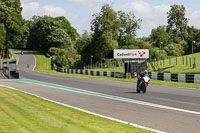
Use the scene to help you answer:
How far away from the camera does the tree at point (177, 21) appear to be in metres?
128

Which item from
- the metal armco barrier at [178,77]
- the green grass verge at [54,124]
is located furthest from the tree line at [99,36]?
the green grass verge at [54,124]

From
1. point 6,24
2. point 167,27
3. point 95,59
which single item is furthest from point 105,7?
point 167,27

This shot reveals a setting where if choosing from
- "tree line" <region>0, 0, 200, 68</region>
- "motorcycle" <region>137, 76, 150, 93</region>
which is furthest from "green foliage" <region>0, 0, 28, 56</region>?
"motorcycle" <region>137, 76, 150, 93</region>

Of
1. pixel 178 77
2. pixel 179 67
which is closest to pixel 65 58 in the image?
pixel 179 67

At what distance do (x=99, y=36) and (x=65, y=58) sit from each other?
12.7 meters

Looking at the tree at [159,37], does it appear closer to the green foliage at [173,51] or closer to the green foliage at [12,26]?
the green foliage at [173,51]

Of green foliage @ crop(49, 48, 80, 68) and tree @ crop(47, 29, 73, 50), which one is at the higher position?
tree @ crop(47, 29, 73, 50)

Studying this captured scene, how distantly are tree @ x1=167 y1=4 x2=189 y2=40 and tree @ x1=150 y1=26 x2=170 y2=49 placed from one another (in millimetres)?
3391

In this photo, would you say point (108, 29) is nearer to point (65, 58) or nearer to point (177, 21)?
point (65, 58)

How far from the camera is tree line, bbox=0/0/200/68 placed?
318 feet

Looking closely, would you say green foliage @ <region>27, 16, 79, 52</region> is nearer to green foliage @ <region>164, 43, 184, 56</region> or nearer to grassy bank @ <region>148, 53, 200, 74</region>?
green foliage @ <region>164, 43, 184, 56</region>

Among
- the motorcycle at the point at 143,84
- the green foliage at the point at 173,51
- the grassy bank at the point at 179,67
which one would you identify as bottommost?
the motorcycle at the point at 143,84

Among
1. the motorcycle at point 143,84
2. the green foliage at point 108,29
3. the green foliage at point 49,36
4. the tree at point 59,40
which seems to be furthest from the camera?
the green foliage at point 49,36

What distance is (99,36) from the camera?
95.9 metres
